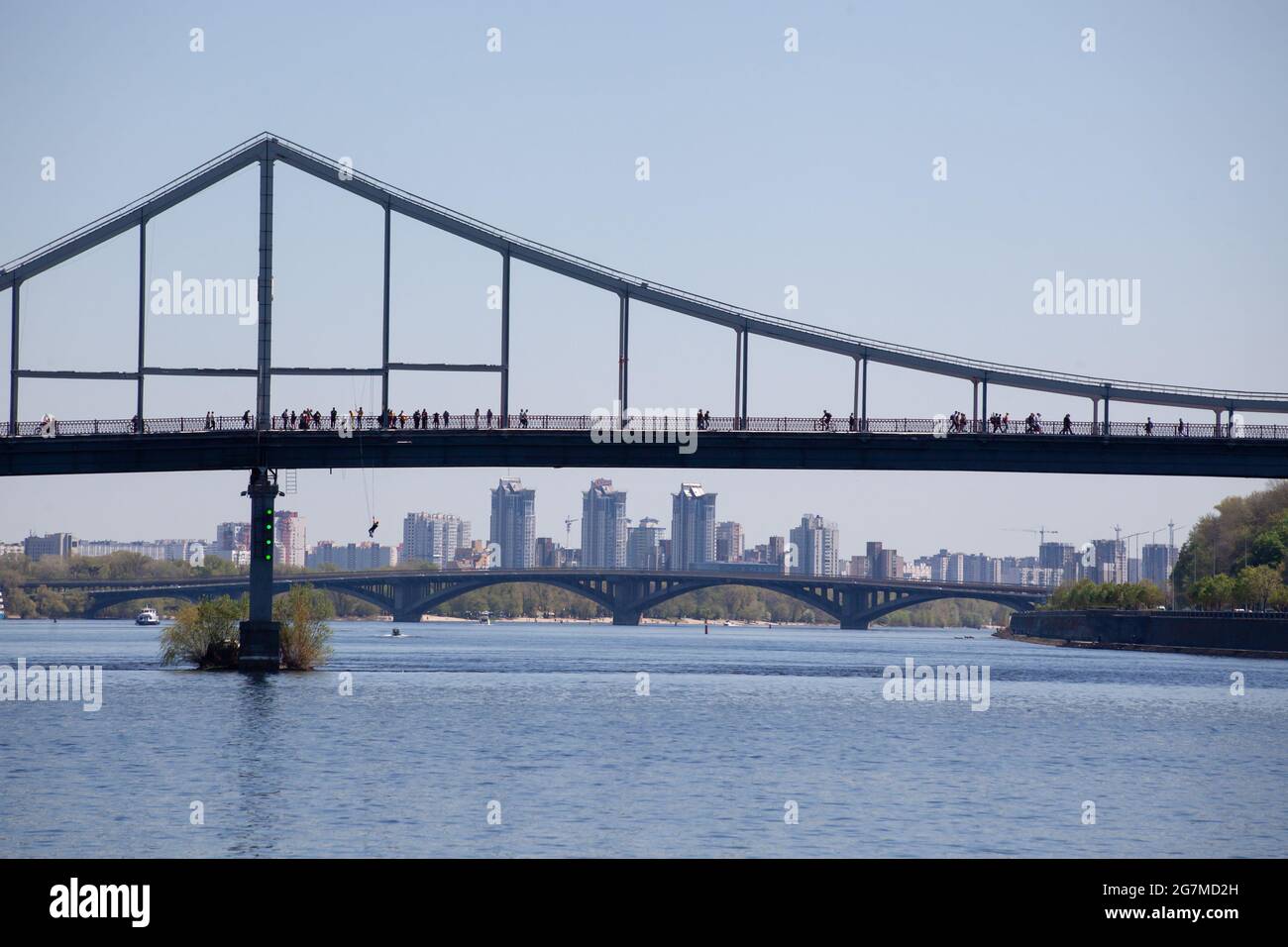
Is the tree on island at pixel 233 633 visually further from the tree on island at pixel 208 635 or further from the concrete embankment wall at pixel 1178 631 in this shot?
the concrete embankment wall at pixel 1178 631

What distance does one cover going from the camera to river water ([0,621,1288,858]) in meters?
38.3

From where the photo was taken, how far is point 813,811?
42969 millimetres

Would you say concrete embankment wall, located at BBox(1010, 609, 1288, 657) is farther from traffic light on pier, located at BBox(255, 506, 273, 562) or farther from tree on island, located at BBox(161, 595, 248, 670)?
tree on island, located at BBox(161, 595, 248, 670)

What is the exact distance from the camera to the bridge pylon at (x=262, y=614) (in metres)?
90.5

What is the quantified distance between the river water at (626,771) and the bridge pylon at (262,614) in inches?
104

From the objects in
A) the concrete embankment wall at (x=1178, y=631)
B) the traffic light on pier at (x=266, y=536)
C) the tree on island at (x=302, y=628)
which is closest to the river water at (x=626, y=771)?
the tree on island at (x=302, y=628)

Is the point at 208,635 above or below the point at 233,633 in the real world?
below

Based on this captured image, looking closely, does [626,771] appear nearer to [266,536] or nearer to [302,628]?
[302,628]

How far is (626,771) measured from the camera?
51031 mm

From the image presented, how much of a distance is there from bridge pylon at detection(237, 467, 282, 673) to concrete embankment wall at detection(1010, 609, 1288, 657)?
8541cm

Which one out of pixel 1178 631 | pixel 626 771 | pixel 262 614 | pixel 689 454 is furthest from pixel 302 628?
pixel 1178 631

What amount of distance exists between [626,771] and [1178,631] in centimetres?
12439

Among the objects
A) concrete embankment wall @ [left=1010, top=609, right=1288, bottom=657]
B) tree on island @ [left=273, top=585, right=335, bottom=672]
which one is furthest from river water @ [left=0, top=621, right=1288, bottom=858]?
concrete embankment wall @ [left=1010, top=609, right=1288, bottom=657]
